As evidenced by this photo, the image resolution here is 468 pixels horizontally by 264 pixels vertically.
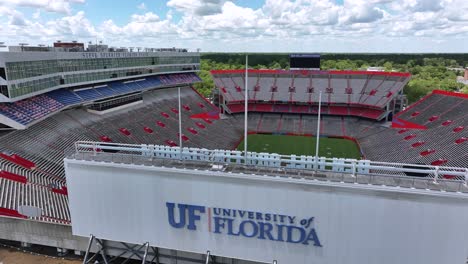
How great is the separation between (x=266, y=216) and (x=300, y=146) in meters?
39.3

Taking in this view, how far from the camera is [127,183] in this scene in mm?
18172

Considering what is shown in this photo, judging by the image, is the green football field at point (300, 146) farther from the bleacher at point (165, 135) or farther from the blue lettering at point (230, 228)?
the blue lettering at point (230, 228)

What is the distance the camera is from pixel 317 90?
69.8 m

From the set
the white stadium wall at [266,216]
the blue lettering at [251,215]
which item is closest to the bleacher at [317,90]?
the white stadium wall at [266,216]

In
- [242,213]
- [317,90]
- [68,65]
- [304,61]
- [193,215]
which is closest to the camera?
[242,213]

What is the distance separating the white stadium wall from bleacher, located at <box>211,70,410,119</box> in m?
49.6

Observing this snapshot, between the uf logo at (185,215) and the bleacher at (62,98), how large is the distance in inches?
974

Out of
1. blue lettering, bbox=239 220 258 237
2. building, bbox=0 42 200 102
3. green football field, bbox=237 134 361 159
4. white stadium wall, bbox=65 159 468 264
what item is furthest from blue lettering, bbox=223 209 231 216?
green football field, bbox=237 134 361 159

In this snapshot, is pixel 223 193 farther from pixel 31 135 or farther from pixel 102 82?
pixel 102 82

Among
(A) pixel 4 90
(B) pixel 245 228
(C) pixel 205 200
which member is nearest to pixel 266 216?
(B) pixel 245 228

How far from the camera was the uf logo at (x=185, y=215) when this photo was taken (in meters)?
17.6

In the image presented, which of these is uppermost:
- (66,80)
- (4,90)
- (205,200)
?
(66,80)

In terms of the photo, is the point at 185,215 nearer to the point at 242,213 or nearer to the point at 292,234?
the point at 242,213

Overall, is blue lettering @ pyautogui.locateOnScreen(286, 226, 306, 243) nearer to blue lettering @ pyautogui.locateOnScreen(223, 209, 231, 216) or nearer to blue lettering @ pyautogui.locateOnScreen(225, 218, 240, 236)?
blue lettering @ pyautogui.locateOnScreen(225, 218, 240, 236)
